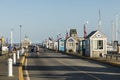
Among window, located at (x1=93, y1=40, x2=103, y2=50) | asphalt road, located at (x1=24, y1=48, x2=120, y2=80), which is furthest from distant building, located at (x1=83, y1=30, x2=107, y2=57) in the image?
asphalt road, located at (x1=24, y1=48, x2=120, y2=80)

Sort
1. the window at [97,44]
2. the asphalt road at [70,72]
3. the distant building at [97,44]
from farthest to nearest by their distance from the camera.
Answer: the window at [97,44], the distant building at [97,44], the asphalt road at [70,72]

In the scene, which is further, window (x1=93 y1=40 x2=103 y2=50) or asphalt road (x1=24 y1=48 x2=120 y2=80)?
window (x1=93 y1=40 x2=103 y2=50)

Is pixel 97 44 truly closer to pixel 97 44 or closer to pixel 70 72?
pixel 97 44

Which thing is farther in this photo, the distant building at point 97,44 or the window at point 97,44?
the window at point 97,44

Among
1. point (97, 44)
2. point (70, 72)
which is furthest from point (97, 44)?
point (70, 72)

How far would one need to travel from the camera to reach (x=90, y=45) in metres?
62.7

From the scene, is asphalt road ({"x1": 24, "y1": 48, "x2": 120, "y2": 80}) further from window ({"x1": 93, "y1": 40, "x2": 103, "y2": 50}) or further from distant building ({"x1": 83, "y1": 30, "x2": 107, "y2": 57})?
window ({"x1": 93, "y1": 40, "x2": 103, "y2": 50})

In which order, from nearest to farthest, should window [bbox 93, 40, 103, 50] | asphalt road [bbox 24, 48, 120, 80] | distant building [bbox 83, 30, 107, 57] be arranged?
asphalt road [bbox 24, 48, 120, 80] < distant building [bbox 83, 30, 107, 57] < window [bbox 93, 40, 103, 50]

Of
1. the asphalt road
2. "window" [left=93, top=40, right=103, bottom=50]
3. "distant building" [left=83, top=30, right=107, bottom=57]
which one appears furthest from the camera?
"window" [left=93, top=40, right=103, bottom=50]

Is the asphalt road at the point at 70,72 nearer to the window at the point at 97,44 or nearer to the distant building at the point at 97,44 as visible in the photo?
the distant building at the point at 97,44

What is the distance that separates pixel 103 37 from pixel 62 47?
57.6 meters

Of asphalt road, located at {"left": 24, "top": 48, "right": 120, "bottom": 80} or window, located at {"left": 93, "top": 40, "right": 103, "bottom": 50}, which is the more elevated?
window, located at {"left": 93, "top": 40, "right": 103, "bottom": 50}

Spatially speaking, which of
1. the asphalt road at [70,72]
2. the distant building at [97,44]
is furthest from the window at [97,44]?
the asphalt road at [70,72]

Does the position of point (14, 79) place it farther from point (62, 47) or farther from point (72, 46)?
point (62, 47)
